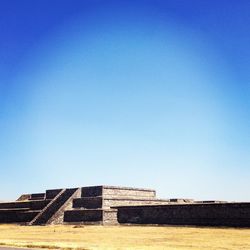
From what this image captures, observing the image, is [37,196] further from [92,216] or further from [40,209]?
[92,216]

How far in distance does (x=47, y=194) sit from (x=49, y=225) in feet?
28.1

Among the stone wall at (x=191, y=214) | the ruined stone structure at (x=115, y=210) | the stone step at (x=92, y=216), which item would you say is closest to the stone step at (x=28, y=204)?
the ruined stone structure at (x=115, y=210)

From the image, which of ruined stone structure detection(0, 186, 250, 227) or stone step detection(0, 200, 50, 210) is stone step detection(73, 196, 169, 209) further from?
stone step detection(0, 200, 50, 210)

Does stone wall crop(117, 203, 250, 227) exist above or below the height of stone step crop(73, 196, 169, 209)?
below

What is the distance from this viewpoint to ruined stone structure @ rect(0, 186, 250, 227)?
25.0m

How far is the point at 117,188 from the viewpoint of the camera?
120ft

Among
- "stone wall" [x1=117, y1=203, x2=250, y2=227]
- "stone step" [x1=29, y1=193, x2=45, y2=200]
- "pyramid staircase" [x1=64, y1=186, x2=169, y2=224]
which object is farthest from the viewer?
"stone step" [x1=29, y1=193, x2=45, y2=200]

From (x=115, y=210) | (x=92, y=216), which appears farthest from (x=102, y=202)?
(x=115, y=210)

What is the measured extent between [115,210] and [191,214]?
705 cm

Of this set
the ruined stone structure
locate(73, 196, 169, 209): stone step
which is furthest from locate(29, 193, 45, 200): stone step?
locate(73, 196, 169, 209): stone step

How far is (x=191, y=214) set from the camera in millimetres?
26500

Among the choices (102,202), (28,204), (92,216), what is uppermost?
(28,204)

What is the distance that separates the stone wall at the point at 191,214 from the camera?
24.1 meters

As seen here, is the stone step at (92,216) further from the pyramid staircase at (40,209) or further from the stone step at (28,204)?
the stone step at (28,204)
